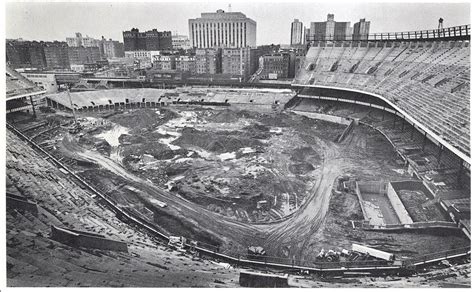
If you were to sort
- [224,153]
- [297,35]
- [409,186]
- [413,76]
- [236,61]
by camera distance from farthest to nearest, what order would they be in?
[297,35] < [236,61] < [413,76] < [224,153] < [409,186]

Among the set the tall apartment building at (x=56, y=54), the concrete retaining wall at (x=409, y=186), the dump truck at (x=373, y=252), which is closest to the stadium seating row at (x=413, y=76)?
the concrete retaining wall at (x=409, y=186)

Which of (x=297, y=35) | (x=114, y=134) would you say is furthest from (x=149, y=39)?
(x=114, y=134)

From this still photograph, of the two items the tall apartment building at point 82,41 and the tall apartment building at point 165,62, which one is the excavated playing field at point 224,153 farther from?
the tall apartment building at point 82,41

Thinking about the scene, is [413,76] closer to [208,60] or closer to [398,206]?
[398,206]

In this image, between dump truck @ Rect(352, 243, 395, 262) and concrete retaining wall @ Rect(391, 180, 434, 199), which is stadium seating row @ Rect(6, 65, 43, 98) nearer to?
dump truck @ Rect(352, 243, 395, 262)

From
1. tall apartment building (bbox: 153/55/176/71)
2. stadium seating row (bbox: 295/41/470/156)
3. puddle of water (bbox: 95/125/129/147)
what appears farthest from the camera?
tall apartment building (bbox: 153/55/176/71)

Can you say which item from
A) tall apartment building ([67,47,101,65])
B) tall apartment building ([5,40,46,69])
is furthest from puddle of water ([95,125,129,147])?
tall apartment building ([67,47,101,65])
